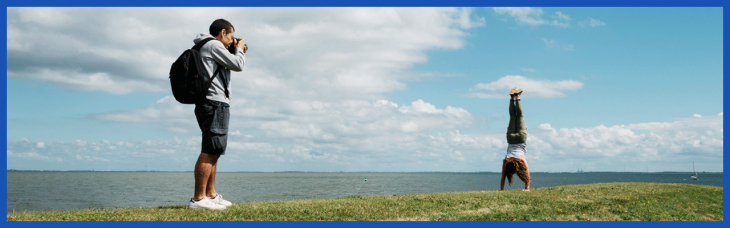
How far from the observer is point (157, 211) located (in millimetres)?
7129

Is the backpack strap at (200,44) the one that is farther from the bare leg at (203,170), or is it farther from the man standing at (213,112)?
the bare leg at (203,170)

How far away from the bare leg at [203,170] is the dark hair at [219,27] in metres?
2.07

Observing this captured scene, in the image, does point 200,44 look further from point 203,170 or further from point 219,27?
point 203,170

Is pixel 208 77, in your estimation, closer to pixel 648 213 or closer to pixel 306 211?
pixel 306 211

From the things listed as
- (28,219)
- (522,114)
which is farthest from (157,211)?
(522,114)

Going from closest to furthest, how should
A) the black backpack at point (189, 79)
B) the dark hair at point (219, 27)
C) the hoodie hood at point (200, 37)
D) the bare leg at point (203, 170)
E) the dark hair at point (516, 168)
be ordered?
1. the black backpack at point (189, 79)
2. the bare leg at point (203, 170)
3. the hoodie hood at point (200, 37)
4. the dark hair at point (219, 27)
5. the dark hair at point (516, 168)

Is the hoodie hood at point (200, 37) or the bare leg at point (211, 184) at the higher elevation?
the hoodie hood at point (200, 37)

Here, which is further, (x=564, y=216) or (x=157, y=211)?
(x=564, y=216)

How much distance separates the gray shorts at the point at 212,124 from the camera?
263 inches

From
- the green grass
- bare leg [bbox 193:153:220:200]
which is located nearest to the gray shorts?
bare leg [bbox 193:153:220:200]

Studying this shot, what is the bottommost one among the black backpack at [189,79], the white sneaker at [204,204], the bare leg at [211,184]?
the white sneaker at [204,204]

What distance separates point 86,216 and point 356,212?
4274 millimetres

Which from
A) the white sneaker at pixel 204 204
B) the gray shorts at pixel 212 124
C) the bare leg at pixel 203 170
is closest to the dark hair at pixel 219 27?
the gray shorts at pixel 212 124

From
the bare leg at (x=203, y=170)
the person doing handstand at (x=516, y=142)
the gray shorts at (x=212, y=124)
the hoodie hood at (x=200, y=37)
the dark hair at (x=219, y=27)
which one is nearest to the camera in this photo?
the gray shorts at (x=212, y=124)
